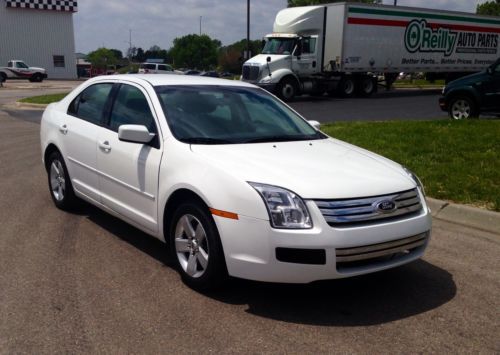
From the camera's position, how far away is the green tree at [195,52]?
418ft

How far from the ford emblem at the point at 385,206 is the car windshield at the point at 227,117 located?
4.06ft

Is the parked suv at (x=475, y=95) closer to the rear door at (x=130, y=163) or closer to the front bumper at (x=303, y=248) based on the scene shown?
the rear door at (x=130, y=163)

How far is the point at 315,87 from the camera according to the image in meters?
24.6

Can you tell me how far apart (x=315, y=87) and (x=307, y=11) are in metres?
3.35

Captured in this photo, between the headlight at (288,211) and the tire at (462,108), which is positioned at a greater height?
the headlight at (288,211)

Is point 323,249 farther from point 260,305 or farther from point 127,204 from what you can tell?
point 127,204

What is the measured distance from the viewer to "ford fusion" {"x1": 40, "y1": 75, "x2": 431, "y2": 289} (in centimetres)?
348

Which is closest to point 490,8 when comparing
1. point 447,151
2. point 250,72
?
point 250,72

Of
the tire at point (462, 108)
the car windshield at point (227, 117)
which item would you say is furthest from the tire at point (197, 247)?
the tire at point (462, 108)

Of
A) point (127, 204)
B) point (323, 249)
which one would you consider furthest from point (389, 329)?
point (127, 204)

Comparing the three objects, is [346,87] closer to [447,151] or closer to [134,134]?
[447,151]

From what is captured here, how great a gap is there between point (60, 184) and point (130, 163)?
1855mm

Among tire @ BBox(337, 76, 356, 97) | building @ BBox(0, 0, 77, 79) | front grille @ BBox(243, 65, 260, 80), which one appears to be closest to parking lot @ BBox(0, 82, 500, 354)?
front grille @ BBox(243, 65, 260, 80)

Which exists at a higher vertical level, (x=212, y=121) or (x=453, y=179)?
(x=212, y=121)
